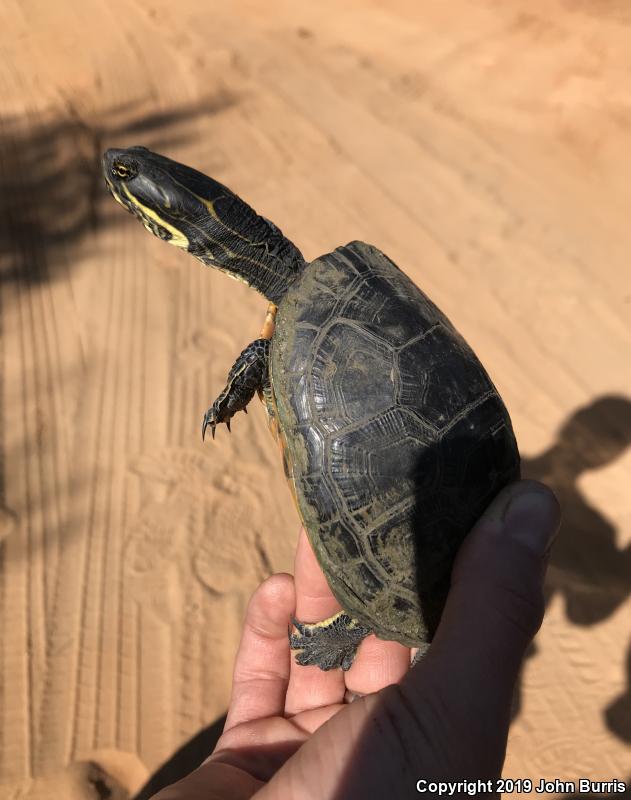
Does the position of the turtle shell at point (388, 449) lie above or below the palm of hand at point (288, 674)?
above

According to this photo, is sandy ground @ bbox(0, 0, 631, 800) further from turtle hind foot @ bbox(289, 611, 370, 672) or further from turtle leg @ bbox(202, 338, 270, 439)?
turtle leg @ bbox(202, 338, 270, 439)

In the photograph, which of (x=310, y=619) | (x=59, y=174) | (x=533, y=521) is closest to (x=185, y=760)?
(x=310, y=619)

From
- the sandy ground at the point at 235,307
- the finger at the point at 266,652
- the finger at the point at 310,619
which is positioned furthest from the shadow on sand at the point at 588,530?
the finger at the point at 266,652

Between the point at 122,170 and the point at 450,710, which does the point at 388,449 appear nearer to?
the point at 450,710

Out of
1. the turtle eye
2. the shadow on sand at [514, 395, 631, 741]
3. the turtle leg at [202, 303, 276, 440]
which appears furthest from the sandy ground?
the turtle eye

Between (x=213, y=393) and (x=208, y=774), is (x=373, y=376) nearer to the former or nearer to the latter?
(x=208, y=774)

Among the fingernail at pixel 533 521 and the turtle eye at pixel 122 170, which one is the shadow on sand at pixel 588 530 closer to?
the fingernail at pixel 533 521
